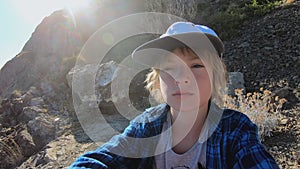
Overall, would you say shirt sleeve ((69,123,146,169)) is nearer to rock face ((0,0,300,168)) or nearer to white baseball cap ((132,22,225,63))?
white baseball cap ((132,22,225,63))

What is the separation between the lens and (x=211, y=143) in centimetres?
160

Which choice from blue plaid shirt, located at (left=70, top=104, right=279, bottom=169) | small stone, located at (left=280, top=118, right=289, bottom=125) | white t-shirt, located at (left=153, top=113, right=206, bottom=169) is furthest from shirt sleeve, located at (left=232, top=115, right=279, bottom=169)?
small stone, located at (left=280, top=118, right=289, bottom=125)

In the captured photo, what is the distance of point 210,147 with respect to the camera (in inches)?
62.7

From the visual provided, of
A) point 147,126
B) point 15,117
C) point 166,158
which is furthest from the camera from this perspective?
point 15,117

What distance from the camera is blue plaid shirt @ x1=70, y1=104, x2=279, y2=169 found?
1.45 meters

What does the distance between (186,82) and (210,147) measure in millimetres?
330

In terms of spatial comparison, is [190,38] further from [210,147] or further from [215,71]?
[210,147]

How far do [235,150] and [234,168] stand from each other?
80 millimetres

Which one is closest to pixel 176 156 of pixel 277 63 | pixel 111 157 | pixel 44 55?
pixel 111 157

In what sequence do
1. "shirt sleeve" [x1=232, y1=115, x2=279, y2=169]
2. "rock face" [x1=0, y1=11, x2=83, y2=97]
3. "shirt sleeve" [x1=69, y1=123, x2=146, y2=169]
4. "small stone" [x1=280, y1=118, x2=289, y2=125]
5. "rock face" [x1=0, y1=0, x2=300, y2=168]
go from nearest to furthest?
"shirt sleeve" [x1=232, y1=115, x2=279, y2=169], "shirt sleeve" [x1=69, y1=123, x2=146, y2=169], "small stone" [x1=280, y1=118, x2=289, y2=125], "rock face" [x1=0, y1=0, x2=300, y2=168], "rock face" [x1=0, y1=11, x2=83, y2=97]

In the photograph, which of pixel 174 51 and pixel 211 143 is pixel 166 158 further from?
pixel 174 51

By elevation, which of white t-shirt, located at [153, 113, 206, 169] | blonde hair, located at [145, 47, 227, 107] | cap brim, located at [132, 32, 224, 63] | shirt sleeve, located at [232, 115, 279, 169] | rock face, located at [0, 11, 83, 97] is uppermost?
cap brim, located at [132, 32, 224, 63]

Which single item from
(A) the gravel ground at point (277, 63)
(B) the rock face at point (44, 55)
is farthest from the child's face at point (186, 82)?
(B) the rock face at point (44, 55)

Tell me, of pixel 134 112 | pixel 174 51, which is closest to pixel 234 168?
pixel 174 51
